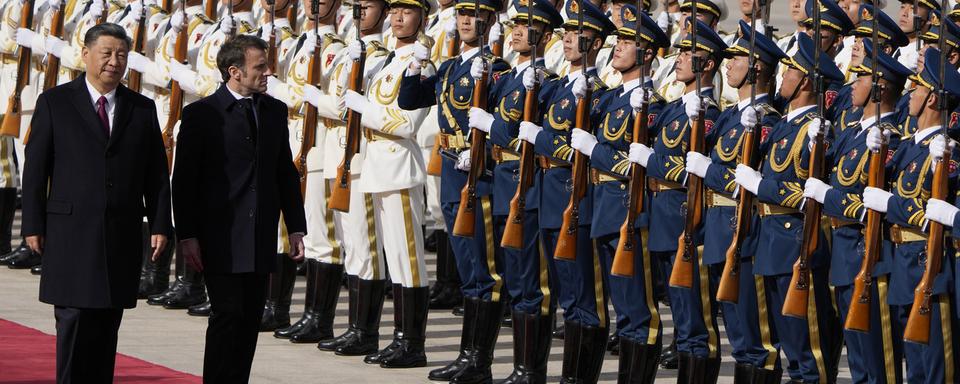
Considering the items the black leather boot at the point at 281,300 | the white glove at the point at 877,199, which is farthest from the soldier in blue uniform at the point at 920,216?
the black leather boot at the point at 281,300

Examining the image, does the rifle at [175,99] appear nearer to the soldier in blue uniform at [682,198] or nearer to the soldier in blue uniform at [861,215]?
the soldier in blue uniform at [682,198]

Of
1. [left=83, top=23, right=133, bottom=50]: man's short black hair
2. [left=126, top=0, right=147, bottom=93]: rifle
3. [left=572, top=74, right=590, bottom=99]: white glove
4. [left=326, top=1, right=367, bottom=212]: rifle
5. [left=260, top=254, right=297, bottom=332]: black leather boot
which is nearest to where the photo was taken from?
[left=83, top=23, right=133, bottom=50]: man's short black hair

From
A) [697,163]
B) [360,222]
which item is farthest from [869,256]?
[360,222]

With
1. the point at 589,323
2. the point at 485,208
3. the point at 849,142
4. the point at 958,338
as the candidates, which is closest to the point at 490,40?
the point at 485,208

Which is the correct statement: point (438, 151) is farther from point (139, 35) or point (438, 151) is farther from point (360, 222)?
point (139, 35)

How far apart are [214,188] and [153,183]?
0.79 feet

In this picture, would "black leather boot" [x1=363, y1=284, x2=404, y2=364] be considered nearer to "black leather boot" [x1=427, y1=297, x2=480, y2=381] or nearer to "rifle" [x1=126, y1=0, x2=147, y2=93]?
"black leather boot" [x1=427, y1=297, x2=480, y2=381]

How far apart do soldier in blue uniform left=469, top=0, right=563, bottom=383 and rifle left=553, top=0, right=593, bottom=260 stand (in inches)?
11.8

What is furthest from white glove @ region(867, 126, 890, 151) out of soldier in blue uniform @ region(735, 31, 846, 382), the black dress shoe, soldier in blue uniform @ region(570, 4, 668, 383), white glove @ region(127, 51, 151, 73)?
white glove @ region(127, 51, 151, 73)

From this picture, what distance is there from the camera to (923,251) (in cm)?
831

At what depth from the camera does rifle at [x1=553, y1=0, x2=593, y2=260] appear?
Result: 9.62 m

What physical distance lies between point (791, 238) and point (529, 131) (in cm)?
153

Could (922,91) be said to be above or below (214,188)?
above

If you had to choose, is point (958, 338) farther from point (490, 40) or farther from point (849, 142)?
point (490, 40)
